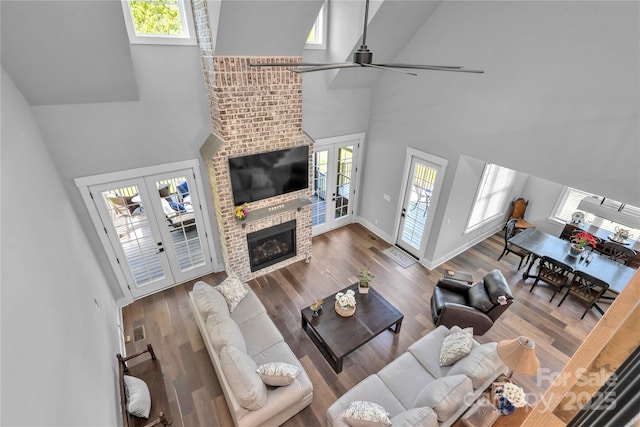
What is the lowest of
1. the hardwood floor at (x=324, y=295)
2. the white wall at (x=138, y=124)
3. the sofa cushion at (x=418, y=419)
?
the hardwood floor at (x=324, y=295)

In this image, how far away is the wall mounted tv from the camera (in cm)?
482

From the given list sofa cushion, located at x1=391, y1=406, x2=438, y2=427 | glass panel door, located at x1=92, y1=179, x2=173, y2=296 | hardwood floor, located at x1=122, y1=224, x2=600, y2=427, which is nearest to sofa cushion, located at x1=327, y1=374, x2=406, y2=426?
sofa cushion, located at x1=391, y1=406, x2=438, y2=427

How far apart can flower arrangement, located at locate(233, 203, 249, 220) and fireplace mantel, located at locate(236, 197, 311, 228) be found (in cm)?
6

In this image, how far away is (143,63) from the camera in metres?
3.98

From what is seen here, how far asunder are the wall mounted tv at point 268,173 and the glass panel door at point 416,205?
7.05 feet

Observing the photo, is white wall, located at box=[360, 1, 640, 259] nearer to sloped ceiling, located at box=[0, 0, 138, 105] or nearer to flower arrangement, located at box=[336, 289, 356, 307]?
flower arrangement, located at box=[336, 289, 356, 307]

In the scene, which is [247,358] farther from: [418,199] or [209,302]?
[418,199]

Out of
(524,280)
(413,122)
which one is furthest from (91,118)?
(524,280)

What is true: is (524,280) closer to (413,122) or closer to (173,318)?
(413,122)

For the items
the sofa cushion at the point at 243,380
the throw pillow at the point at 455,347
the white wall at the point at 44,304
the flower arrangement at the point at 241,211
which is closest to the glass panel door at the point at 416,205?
the throw pillow at the point at 455,347

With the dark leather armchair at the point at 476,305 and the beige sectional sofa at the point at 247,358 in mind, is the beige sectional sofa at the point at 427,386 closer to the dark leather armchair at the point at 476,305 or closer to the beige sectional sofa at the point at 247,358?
the dark leather armchair at the point at 476,305

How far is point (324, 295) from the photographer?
Result: 17.8ft

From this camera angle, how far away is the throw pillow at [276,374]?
327 cm

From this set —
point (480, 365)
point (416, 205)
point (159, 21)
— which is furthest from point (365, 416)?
point (159, 21)
